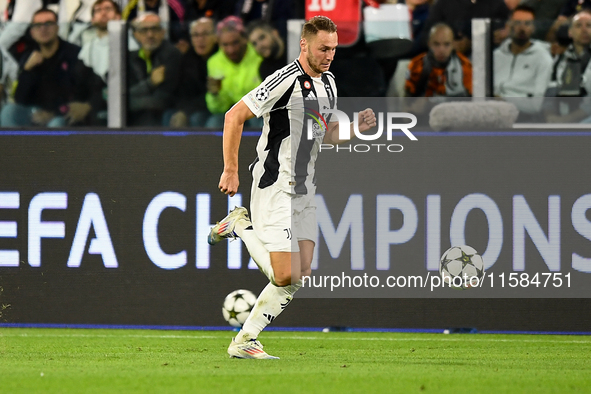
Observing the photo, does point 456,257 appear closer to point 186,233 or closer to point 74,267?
point 186,233

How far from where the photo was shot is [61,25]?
956cm

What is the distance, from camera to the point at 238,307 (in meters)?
8.67

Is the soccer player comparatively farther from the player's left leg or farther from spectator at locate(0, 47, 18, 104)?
spectator at locate(0, 47, 18, 104)

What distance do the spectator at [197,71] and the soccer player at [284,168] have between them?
97.5 inches

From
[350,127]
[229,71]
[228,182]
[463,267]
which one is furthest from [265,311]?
[229,71]

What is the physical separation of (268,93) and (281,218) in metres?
0.80

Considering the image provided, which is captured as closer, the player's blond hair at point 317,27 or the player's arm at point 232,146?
the player's arm at point 232,146

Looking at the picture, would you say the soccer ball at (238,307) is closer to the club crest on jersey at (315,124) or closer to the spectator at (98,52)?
the club crest on jersey at (315,124)

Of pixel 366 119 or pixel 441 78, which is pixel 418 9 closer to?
pixel 441 78

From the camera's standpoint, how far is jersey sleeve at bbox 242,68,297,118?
22.1 ft

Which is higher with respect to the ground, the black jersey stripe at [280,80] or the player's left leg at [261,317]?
the black jersey stripe at [280,80]

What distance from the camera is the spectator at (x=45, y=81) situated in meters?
9.51

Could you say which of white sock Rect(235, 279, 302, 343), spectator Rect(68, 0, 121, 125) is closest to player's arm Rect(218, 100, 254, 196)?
white sock Rect(235, 279, 302, 343)

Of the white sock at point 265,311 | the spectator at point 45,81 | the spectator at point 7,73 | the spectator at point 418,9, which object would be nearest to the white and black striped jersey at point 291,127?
the white sock at point 265,311
